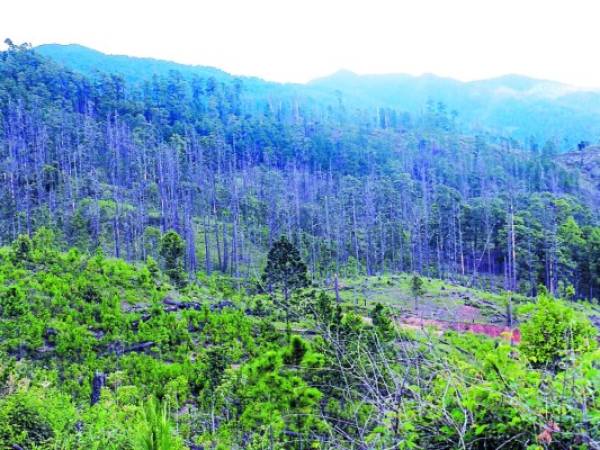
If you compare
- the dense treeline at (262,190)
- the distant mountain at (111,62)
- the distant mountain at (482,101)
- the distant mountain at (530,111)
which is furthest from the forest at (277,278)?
the distant mountain at (530,111)

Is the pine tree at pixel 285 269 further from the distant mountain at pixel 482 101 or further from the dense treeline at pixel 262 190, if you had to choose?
the distant mountain at pixel 482 101

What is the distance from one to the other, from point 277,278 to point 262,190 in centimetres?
3990

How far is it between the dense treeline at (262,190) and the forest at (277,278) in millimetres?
353

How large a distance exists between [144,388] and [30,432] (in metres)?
6.93

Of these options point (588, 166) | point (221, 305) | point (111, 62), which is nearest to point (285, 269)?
point (221, 305)

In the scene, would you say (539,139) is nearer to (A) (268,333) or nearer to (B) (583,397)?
(A) (268,333)

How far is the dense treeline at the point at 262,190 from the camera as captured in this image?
44.5m

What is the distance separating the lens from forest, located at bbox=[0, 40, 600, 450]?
3.13 meters

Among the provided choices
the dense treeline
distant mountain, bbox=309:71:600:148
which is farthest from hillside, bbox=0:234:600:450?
distant mountain, bbox=309:71:600:148

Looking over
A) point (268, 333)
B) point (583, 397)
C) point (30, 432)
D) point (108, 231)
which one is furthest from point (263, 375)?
point (108, 231)

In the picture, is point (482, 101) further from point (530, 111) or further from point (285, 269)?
point (285, 269)

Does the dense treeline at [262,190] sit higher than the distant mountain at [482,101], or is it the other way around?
the distant mountain at [482,101]

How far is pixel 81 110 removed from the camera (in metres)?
72.6

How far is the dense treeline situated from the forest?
1.16ft
